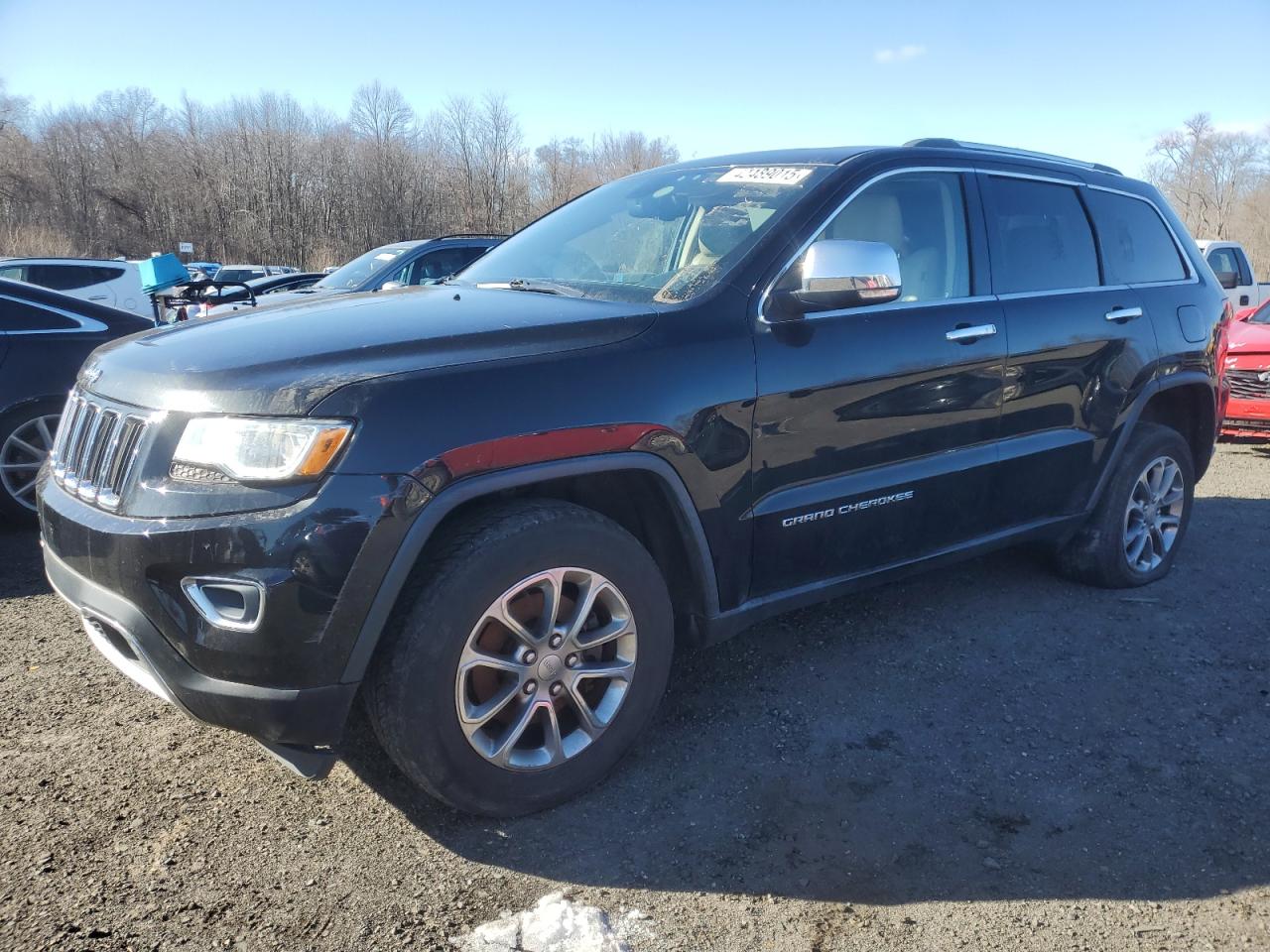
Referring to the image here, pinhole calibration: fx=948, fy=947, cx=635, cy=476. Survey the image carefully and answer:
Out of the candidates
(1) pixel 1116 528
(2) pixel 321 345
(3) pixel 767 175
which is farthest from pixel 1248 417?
(2) pixel 321 345

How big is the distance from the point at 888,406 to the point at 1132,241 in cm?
212

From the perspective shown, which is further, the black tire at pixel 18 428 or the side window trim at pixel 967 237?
the black tire at pixel 18 428

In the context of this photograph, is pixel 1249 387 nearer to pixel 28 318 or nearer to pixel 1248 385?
pixel 1248 385

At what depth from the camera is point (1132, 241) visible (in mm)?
4504

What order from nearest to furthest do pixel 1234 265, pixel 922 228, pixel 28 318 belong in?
pixel 922 228 → pixel 28 318 → pixel 1234 265

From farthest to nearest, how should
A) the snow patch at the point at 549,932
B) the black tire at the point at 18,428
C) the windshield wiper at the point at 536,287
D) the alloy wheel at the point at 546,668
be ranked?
the black tire at the point at 18,428 < the windshield wiper at the point at 536,287 < the alloy wheel at the point at 546,668 < the snow patch at the point at 549,932

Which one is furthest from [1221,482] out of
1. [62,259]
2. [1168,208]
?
[62,259]

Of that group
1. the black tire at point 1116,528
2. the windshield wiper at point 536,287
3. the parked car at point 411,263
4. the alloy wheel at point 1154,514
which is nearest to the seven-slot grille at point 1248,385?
the alloy wheel at point 1154,514

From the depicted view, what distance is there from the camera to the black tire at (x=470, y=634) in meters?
2.37

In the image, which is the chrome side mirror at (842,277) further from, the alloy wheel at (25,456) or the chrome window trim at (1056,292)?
the alloy wheel at (25,456)

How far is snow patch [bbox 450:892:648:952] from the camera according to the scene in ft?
7.14

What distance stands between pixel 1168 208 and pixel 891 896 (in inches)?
160

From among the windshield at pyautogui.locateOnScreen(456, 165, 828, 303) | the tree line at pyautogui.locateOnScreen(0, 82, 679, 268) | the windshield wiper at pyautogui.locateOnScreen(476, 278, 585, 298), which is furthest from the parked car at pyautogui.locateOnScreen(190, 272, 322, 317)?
the tree line at pyautogui.locateOnScreen(0, 82, 679, 268)

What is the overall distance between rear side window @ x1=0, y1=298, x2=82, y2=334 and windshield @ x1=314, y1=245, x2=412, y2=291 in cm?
376
